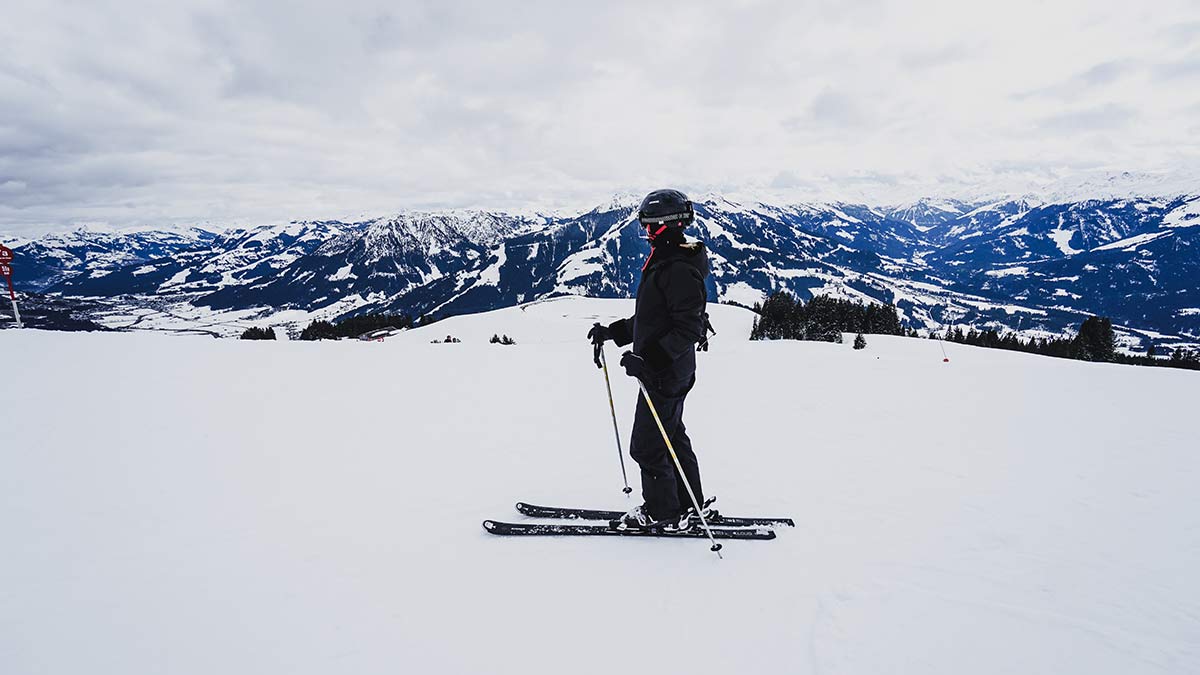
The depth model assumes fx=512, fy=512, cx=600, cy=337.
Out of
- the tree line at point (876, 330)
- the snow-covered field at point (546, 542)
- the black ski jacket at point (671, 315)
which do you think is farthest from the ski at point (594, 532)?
the tree line at point (876, 330)

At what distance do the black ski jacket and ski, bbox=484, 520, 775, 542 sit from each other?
1502 millimetres

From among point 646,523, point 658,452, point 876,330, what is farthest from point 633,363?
point 876,330

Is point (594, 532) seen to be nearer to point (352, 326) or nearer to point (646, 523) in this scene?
point (646, 523)

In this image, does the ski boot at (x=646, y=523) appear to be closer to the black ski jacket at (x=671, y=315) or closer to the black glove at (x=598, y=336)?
the black ski jacket at (x=671, y=315)

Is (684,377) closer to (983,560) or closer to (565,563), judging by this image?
(565,563)

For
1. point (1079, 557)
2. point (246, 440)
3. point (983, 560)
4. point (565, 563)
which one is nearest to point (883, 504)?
point (983, 560)

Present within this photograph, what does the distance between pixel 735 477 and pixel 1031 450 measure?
5178mm

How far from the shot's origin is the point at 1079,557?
16.4 feet

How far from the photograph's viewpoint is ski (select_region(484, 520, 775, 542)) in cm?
528

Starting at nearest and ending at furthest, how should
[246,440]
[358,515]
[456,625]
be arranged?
[456,625] → [358,515] → [246,440]

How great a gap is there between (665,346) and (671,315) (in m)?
0.32

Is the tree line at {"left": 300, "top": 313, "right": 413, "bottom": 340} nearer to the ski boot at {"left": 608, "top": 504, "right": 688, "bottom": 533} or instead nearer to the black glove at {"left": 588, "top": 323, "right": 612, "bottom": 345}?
the black glove at {"left": 588, "top": 323, "right": 612, "bottom": 345}

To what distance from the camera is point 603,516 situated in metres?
5.81

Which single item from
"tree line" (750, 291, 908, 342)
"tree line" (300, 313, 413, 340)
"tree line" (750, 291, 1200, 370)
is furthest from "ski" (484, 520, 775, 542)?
"tree line" (300, 313, 413, 340)
